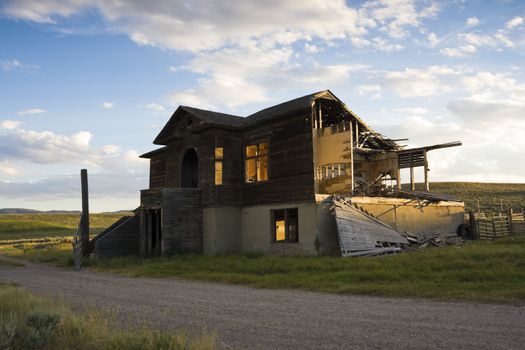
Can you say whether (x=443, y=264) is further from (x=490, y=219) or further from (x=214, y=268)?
(x=490, y=219)

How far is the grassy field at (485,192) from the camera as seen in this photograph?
188 feet

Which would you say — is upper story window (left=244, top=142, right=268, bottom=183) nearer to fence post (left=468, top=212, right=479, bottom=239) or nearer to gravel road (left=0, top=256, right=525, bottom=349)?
gravel road (left=0, top=256, right=525, bottom=349)

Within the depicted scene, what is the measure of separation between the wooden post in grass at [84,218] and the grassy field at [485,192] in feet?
144

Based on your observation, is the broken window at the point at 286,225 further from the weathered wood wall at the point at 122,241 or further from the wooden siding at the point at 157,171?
the weathered wood wall at the point at 122,241

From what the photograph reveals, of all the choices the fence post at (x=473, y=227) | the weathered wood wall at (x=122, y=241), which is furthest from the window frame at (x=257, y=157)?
the fence post at (x=473, y=227)

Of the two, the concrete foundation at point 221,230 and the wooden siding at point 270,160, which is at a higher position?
the wooden siding at point 270,160

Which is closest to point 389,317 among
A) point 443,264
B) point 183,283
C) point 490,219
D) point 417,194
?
point 443,264

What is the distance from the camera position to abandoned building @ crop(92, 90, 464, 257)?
2080 cm

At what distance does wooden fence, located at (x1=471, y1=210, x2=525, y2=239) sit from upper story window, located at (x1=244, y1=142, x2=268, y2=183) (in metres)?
13.3

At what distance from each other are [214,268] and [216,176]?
637 centimetres

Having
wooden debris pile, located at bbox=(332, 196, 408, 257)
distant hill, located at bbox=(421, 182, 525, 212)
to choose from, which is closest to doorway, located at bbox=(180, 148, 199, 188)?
wooden debris pile, located at bbox=(332, 196, 408, 257)

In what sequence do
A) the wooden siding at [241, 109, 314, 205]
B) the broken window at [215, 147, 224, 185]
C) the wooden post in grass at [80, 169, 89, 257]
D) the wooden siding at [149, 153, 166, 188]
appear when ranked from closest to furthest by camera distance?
the wooden siding at [241, 109, 314, 205], the broken window at [215, 147, 224, 185], the wooden post in grass at [80, 169, 89, 257], the wooden siding at [149, 153, 166, 188]

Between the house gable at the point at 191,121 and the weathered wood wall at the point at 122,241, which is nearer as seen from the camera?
the house gable at the point at 191,121

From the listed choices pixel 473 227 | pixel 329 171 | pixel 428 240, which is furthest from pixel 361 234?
pixel 473 227
